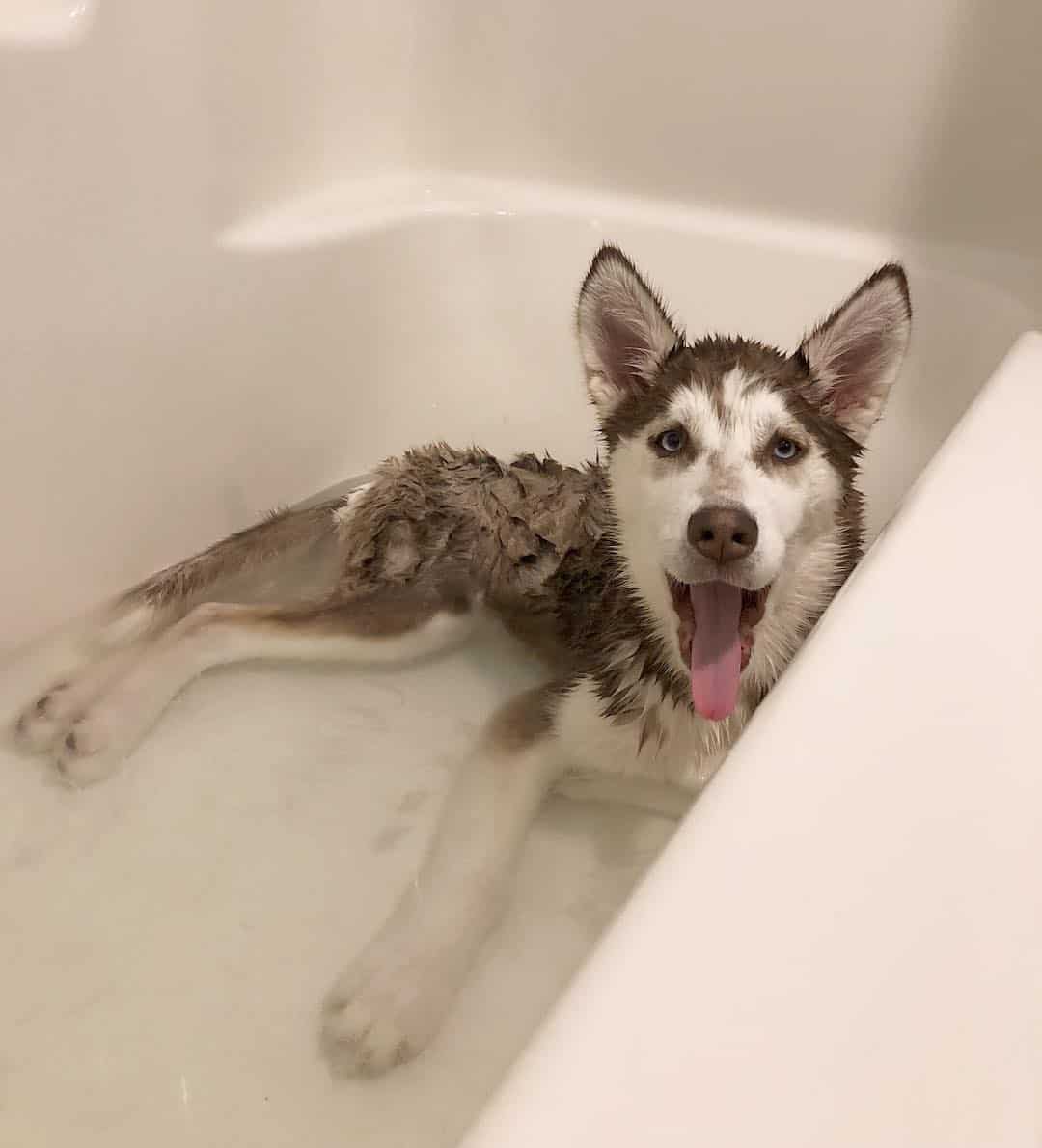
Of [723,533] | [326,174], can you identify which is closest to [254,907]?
[723,533]

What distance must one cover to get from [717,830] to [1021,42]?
72.8 inches

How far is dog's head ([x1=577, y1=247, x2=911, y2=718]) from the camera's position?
1357mm

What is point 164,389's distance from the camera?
6.28 ft

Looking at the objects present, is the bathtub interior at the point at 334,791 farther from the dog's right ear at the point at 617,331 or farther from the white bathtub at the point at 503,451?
the dog's right ear at the point at 617,331

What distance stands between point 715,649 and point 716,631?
0.10ft

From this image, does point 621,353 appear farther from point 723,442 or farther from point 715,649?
point 715,649

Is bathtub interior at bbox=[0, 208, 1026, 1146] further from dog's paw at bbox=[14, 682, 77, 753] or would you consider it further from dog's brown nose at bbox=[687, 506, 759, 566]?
dog's brown nose at bbox=[687, 506, 759, 566]

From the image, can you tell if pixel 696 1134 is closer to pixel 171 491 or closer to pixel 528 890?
pixel 528 890

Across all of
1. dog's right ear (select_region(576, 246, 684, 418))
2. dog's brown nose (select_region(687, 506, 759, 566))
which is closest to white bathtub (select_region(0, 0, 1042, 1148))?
dog's brown nose (select_region(687, 506, 759, 566))

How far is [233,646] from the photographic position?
1.92m

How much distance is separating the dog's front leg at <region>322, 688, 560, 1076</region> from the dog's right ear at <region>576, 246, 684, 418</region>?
1.84 ft

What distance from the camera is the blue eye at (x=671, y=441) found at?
1.50 m

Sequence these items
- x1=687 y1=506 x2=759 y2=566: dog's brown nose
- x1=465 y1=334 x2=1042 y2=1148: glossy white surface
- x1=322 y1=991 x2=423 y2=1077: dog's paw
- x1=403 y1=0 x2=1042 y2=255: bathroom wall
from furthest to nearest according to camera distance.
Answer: x1=403 y1=0 x2=1042 y2=255: bathroom wall, x1=322 y1=991 x2=423 y2=1077: dog's paw, x1=687 y1=506 x2=759 y2=566: dog's brown nose, x1=465 y1=334 x2=1042 y2=1148: glossy white surface

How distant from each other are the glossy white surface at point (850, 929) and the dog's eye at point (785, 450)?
1.76 ft
